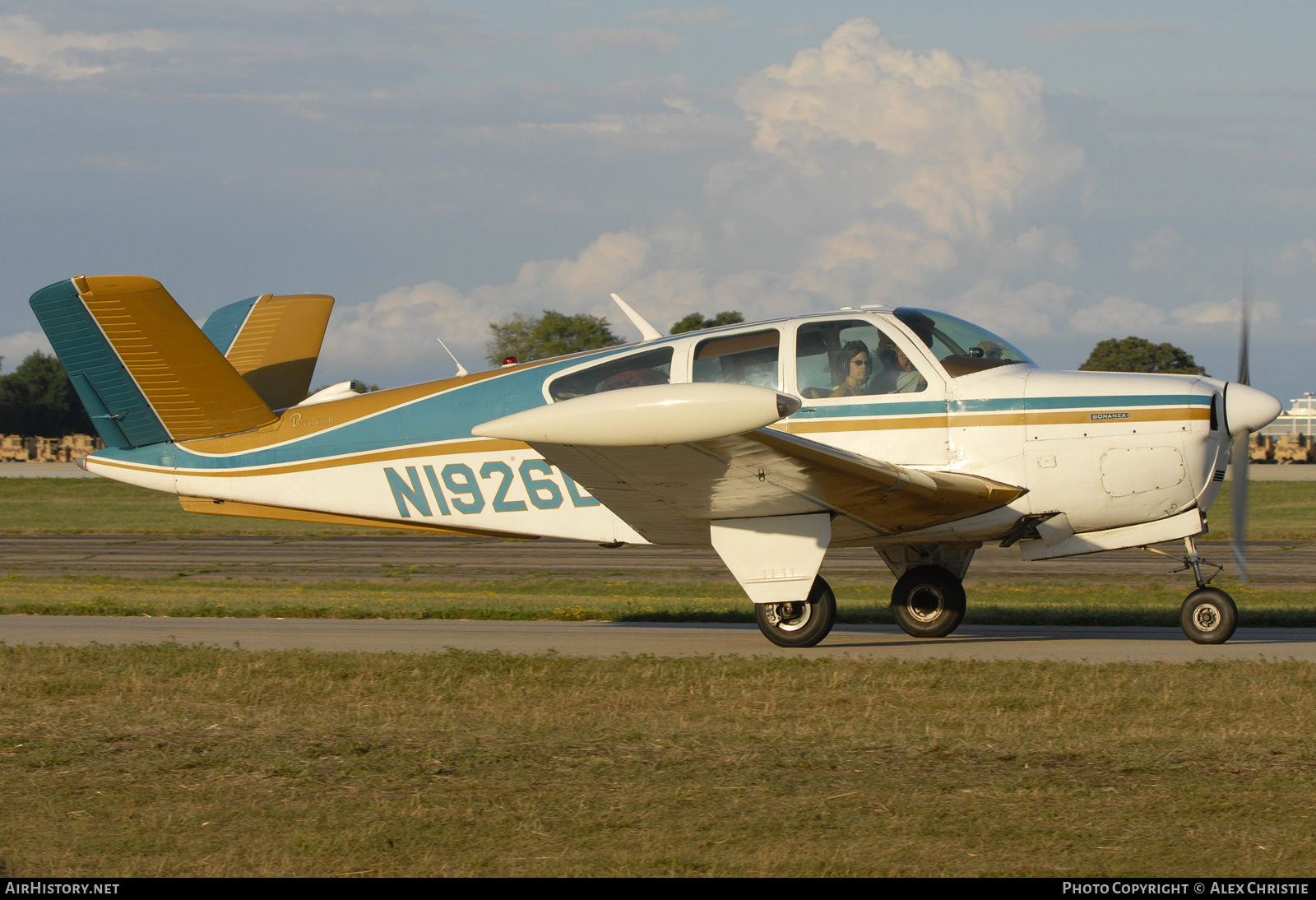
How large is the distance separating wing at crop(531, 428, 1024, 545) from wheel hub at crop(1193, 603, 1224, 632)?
1952 mm

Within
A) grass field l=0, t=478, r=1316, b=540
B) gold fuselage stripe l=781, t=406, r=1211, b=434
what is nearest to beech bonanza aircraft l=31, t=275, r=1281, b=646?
gold fuselage stripe l=781, t=406, r=1211, b=434

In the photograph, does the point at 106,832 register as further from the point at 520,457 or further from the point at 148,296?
the point at 148,296

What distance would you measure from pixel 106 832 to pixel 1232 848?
4.27 metres

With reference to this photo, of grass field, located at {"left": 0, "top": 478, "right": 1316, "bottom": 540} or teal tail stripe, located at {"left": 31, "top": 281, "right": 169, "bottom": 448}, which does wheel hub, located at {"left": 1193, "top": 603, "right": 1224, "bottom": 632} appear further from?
grass field, located at {"left": 0, "top": 478, "right": 1316, "bottom": 540}

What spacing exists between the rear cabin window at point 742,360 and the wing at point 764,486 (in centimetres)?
98

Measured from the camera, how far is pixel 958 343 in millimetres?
9656

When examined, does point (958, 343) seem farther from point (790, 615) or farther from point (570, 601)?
point (570, 601)

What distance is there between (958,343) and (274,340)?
7.37m

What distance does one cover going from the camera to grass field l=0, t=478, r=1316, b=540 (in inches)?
1232

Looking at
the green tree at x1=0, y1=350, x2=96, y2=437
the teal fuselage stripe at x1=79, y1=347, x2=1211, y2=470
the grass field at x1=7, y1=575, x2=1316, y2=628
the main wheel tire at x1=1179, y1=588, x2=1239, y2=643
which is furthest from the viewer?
the green tree at x1=0, y1=350, x2=96, y2=437

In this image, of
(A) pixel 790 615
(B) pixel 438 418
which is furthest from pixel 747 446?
(B) pixel 438 418

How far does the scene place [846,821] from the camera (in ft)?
15.3

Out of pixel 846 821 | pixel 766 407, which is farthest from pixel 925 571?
pixel 846 821

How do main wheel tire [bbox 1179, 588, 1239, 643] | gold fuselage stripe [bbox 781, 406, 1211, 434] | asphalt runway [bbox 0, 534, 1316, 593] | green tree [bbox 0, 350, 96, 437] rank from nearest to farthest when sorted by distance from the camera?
1. gold fuselage stripe [bbox 781, 406, 1211, 434]
2. main wheel tire [bbox 1179, 588, 1239, 643]
3. asphalt runway [bbox 0, 534, 1316, 593]
4. green tree [bbox 0, 350, 96, 437]
